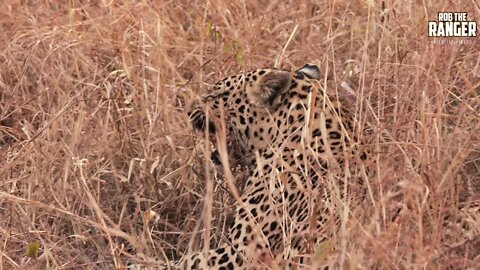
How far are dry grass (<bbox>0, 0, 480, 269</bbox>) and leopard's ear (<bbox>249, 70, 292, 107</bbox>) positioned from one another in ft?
0.73

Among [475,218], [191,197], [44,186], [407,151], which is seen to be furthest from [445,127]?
[44,186]

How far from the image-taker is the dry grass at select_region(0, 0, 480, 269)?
12.8 feet

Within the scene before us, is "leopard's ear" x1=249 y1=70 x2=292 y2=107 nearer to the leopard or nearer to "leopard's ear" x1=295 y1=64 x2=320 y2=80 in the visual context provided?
the leopard

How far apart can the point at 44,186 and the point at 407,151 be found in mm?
1701

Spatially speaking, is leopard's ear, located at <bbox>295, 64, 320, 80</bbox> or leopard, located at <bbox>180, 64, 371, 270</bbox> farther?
leopard's ear, located at <bbox>295, 64, 320, 80</bbox>

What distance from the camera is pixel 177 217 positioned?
509cm

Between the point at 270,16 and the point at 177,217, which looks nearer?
the point at 177,217

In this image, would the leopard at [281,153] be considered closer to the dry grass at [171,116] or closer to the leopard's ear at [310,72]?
the leopard's ear at [310,72]

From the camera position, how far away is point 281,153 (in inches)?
173

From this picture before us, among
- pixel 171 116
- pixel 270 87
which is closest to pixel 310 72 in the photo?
pixel 270 87

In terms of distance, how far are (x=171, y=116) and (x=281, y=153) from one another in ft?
3.80

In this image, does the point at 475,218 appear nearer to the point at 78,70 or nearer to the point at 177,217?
the point at 177,217

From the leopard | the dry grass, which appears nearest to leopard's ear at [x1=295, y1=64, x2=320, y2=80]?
the leopard

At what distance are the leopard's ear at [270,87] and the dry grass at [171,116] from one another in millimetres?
224
